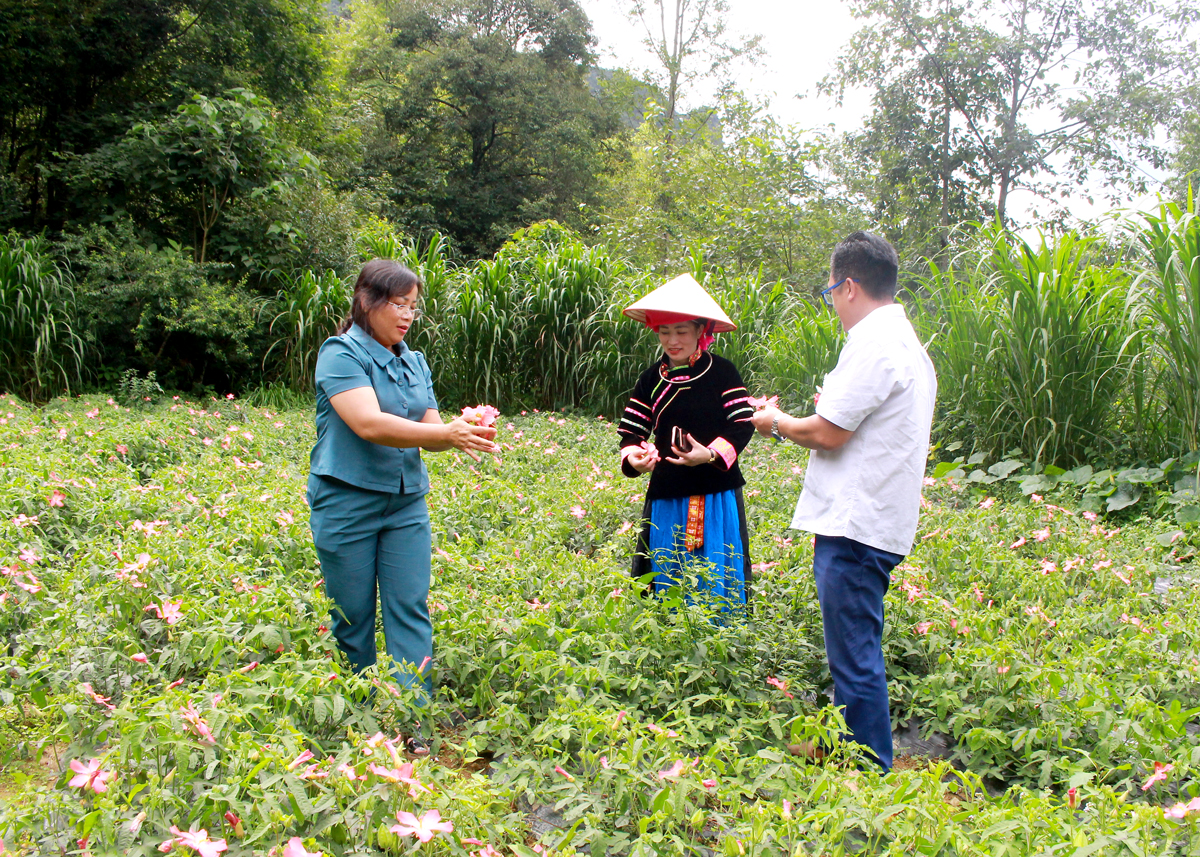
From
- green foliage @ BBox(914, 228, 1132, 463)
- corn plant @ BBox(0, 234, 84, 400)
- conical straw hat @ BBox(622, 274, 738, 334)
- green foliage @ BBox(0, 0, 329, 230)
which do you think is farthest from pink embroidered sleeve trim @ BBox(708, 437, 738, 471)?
green foliage @ BBox(0, 0, 329, 230)

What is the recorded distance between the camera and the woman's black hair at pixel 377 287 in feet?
8.07

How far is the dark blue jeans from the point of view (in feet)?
7.32

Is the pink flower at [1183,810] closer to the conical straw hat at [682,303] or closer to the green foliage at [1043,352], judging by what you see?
the conical straw hat at [682,303]

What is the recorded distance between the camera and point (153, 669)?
2219mm

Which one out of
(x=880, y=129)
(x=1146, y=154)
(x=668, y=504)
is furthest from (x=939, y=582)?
(x=1146, y=154)

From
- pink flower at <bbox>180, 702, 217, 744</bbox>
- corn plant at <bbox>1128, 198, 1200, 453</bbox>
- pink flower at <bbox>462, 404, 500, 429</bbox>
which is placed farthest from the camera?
corn plant at <bbox>1128, 198, 1200, 453</bbox>

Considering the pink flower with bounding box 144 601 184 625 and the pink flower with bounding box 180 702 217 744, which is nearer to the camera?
the pink flower with bounding box 180 702 217 744

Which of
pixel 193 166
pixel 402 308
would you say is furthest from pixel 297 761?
pixel 193 166

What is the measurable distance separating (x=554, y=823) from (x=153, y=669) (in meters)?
1.11

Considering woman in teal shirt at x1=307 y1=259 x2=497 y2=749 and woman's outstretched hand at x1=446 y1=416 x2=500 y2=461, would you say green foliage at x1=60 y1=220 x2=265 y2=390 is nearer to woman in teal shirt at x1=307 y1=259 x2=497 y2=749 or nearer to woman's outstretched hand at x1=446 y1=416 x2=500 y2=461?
woman in teal shirt at x1=307 y1=259 x2=497 y2=749

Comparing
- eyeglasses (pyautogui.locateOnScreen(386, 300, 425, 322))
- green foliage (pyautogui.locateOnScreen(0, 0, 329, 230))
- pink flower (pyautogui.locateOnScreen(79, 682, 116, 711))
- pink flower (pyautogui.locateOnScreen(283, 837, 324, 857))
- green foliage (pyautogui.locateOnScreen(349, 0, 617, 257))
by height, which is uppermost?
green foliage (pyautogui.locateOnScreen(349, 0, 617, 257))

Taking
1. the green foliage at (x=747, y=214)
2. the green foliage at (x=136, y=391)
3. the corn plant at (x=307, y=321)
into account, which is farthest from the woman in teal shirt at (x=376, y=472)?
the green foliage at (x=747, y=214)

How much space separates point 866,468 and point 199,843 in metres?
1.69

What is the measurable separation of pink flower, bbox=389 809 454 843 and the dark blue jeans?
1.18 metres
